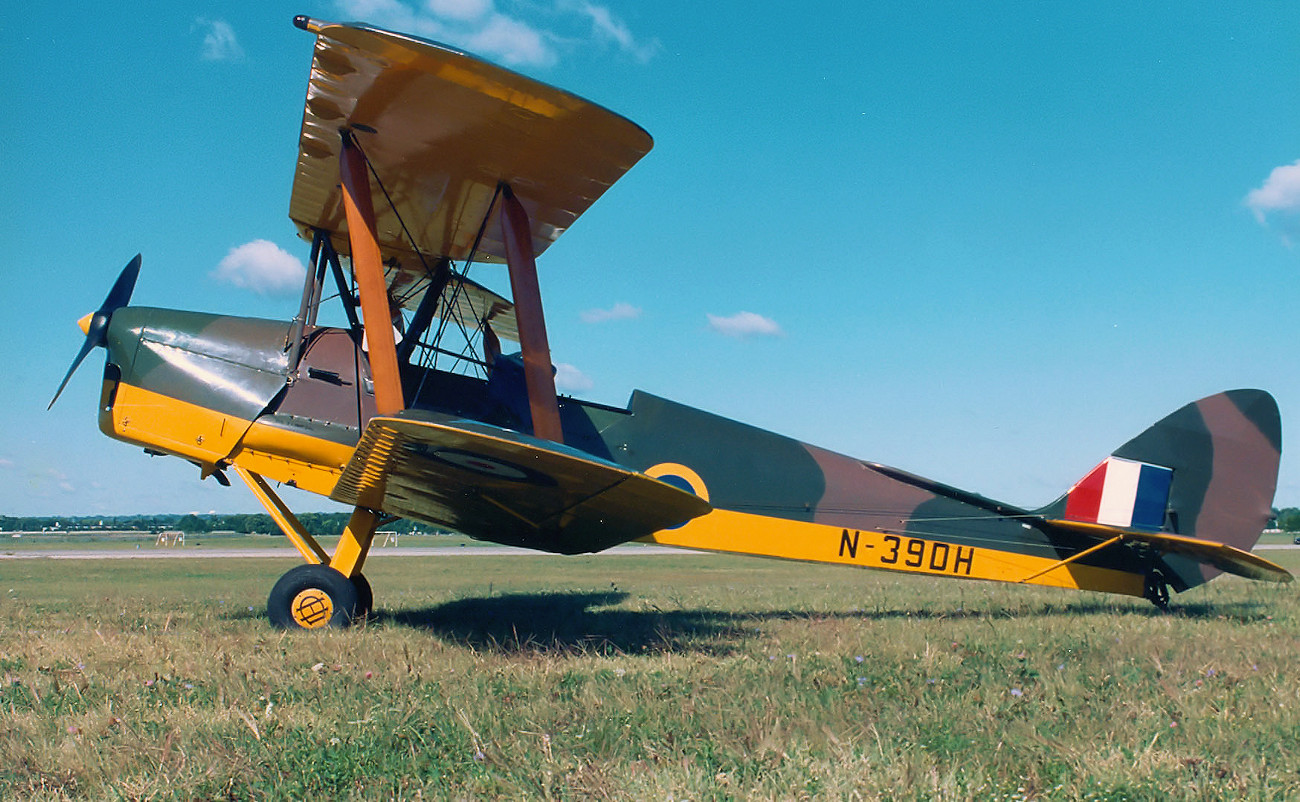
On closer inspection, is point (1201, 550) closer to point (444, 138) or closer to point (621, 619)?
point (621, 619)

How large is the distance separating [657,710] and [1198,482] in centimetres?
665

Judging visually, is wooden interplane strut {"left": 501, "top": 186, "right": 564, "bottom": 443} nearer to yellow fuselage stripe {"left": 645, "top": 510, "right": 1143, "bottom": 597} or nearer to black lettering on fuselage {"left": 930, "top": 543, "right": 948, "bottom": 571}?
yellow fuselage stripe {"left": 645, "top": 510, "right": 1143, "bottom": 597}

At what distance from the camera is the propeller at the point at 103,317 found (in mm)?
6395

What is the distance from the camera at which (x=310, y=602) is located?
5832mm

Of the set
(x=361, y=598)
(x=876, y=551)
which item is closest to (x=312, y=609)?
(x=361, y=598)

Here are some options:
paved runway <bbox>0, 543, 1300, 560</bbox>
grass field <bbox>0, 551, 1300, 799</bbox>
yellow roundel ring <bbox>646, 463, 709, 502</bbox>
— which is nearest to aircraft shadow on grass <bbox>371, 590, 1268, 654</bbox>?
grass field <bbox>0, 551, 1300, 799</bbox>

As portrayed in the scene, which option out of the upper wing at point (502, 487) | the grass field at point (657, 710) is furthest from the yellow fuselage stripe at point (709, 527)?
the grass field at point (657, 710)

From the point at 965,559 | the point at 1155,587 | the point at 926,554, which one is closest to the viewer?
the point at 926,554

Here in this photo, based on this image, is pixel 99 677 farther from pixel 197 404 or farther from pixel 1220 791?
pixel 1220 791

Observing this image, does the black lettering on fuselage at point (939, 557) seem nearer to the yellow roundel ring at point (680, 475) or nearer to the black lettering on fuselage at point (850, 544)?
the black lettering on fuselage at point (850, 544)

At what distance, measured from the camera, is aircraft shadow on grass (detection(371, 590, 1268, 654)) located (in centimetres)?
527

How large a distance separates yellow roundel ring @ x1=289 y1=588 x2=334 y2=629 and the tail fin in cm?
612

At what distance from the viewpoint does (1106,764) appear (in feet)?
8.14

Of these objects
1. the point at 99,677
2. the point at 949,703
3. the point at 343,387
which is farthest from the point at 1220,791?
the point at 343,387
